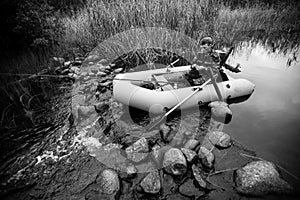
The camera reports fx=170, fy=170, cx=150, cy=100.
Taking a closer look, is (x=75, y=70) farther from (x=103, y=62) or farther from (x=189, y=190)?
(x=189, y=190)

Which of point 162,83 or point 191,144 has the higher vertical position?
point 162,83

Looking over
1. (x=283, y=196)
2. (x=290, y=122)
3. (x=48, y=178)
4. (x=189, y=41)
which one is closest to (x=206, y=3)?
(x=189, y=41)

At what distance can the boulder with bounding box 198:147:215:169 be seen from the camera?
7.26 feet

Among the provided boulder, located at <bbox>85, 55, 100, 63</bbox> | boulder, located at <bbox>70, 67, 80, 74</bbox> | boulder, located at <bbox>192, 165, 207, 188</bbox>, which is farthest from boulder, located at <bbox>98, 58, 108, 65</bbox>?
boulder, located at <bbox>192, 165, 207, 188</bbox>

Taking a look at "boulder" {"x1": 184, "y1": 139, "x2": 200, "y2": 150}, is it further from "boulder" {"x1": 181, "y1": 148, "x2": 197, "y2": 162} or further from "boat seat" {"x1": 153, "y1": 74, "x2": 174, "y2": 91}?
"boat seat" {"x1": 153, "y1": 74, "x2": 174, "y2": 91}

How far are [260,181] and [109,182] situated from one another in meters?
1.73

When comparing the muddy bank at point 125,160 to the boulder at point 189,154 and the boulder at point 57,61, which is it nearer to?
the boulder at point 189,154

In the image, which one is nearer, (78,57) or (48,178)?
(48,178)

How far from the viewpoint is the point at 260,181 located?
1927 mm

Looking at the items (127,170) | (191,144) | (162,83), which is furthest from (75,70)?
(191,144)

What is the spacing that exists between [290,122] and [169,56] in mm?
2924

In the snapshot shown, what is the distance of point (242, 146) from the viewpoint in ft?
8.48

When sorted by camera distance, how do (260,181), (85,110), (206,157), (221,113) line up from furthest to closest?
(85,110)
(221,113)
(206,157)
(260,181)

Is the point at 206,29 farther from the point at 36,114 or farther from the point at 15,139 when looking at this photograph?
the point at 15,139
